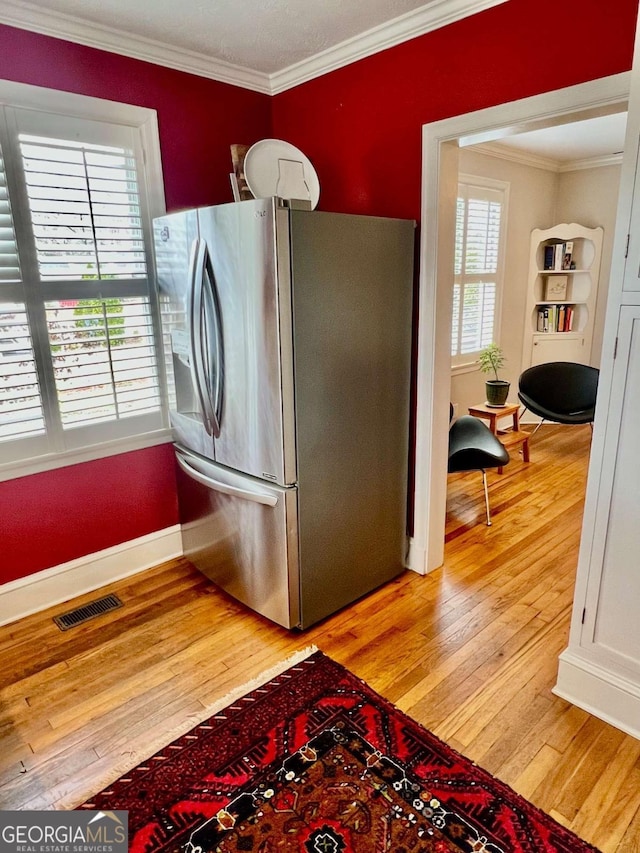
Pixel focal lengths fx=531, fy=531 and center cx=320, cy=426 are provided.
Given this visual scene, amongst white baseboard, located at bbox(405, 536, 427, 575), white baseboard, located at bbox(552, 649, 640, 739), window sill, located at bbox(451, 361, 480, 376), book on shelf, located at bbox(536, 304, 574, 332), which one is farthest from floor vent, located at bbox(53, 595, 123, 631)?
book on shelf, located at bbox(536, 304, 574, 332)

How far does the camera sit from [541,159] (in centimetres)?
502

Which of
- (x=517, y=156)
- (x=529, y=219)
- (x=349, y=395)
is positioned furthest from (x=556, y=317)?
(x=349, y=395)

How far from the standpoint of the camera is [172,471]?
2.93m

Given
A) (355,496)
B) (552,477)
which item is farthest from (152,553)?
(552,477)

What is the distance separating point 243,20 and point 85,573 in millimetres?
2630

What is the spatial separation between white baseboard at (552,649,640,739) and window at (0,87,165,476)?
2.21 m

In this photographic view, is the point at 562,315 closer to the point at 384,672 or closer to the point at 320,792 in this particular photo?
the point at 384,672

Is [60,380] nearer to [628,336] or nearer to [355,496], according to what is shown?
[355,496]

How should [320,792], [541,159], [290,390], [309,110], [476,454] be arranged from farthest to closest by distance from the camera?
[541,159]
[476,454]
[309,110]
[290,390]
[320,792]

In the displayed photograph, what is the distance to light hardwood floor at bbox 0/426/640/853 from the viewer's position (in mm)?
1676

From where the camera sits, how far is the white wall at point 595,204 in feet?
16.5

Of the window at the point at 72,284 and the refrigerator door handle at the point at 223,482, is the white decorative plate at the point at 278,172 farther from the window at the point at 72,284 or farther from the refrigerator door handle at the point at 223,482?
the refrigerator door handle at the point at 223,482

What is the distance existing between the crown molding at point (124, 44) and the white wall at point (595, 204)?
3.69m

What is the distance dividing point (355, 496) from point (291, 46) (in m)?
2.13
